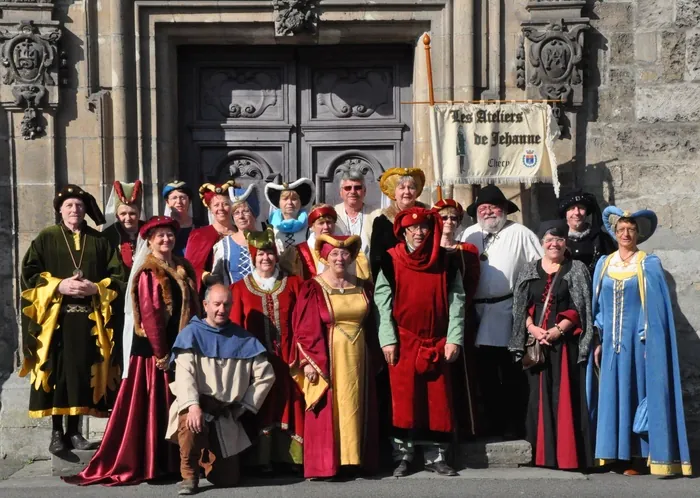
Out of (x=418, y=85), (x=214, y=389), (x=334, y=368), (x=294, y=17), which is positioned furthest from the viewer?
(x=418, y=85)

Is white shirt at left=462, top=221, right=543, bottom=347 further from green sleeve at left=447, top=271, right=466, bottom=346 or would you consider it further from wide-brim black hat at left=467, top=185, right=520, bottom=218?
green sleeve at left=447, top=271, right=466, bottom=346

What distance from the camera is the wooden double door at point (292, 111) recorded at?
877cm

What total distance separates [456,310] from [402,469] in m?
1.02

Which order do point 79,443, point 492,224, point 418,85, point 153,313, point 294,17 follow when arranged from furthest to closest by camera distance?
point 418,85 → point 294,17 → point 492,224 → point 79,443 → point 153,313

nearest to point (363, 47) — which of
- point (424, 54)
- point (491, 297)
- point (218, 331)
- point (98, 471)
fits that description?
point (424, 54)

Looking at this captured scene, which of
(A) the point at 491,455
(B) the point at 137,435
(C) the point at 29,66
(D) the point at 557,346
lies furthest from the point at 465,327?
(C) the point at 29,66

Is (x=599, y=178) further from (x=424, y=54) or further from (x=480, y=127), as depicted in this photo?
(x=424, y=54)

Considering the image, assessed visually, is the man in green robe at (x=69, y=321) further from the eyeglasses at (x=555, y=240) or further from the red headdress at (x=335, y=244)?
the eyeglasses at (x=555, y=240)

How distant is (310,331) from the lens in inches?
269

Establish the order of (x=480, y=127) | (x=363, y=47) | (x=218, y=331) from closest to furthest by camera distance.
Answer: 1. (x=218, y=331)
2. (x=480, y=127)
3. (x=363, y=47)

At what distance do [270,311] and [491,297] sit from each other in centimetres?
143

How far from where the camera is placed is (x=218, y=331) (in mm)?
6668

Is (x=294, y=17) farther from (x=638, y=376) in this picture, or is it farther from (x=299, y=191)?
(x=638, y=376)

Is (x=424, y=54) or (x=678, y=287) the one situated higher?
(x=424, y=54)
